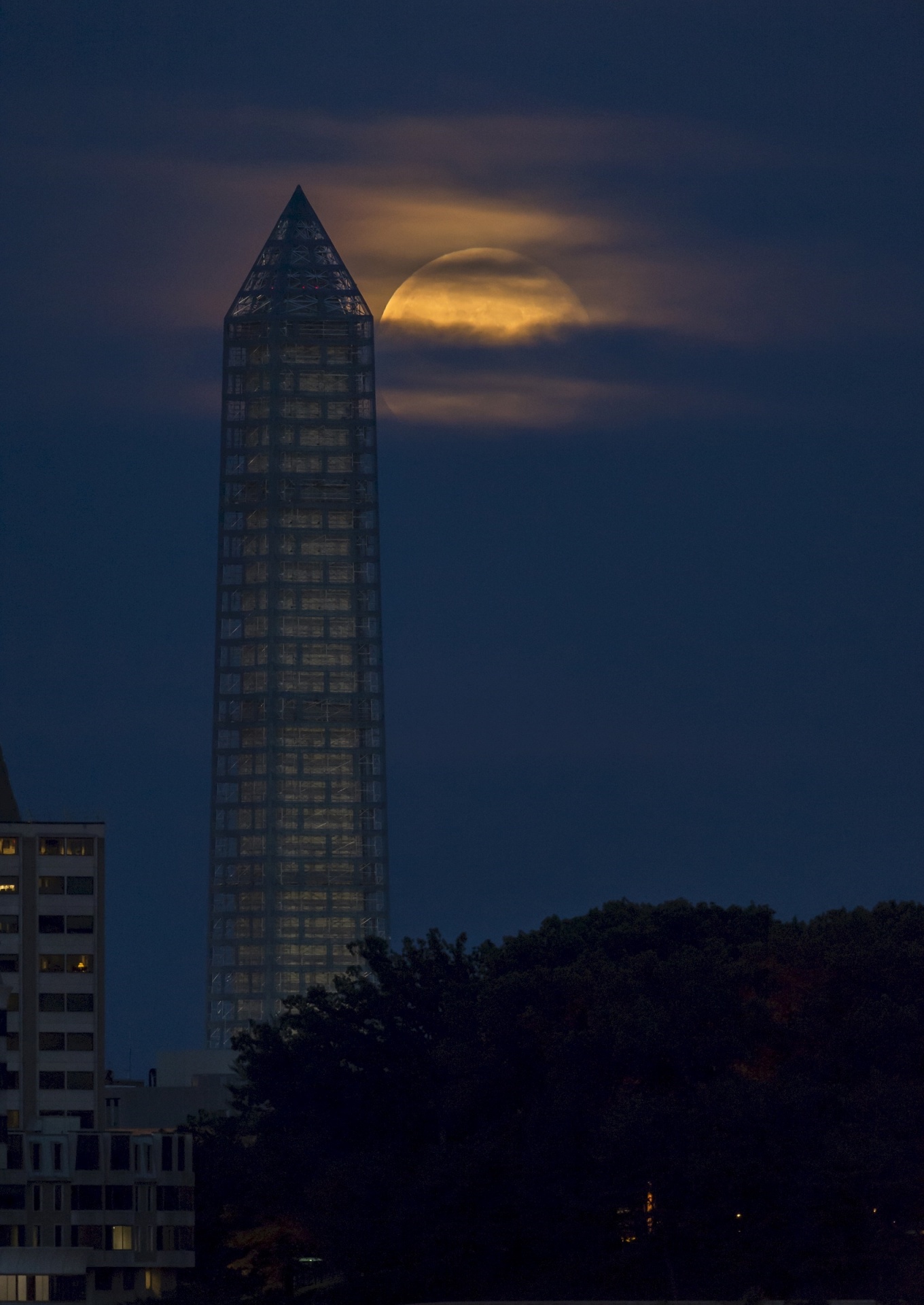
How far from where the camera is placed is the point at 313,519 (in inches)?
7736

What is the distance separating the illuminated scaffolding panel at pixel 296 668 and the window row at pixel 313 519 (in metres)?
0.14

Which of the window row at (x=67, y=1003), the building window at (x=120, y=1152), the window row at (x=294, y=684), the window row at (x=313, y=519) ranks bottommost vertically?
the building window at (x=120, y=1152)

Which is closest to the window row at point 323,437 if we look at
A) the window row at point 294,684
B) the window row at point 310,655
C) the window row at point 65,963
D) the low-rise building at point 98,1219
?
the window row at point 310,655

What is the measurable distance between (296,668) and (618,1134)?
109395 mm

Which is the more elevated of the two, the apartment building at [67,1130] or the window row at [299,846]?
the window row at [299,846]

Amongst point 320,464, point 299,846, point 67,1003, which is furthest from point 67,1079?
point 320,464

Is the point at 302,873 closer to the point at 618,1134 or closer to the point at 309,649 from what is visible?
the point at 309,649

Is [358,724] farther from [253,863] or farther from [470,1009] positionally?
[470,1009]

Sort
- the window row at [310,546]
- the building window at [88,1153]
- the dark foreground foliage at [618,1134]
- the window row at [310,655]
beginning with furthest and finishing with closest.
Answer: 1. the window row at [310,546]
2. the window row at [310,655]
3. the building window at [88,1153]
4. the dark foreground foliage at [618,1134]

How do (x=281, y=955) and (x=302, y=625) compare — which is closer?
(x=281, y=955)

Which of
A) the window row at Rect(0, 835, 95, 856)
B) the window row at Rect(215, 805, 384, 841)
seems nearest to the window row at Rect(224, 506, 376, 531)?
the window row at Rect(215, 805, 384, 841)

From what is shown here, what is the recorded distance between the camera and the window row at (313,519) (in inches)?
7707

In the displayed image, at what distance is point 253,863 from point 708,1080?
334ft

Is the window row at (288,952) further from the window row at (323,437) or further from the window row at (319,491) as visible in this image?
the window row at (323,437)
